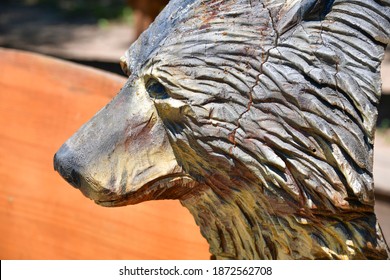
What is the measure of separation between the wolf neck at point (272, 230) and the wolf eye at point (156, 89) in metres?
0.12

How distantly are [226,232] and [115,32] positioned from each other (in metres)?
3.93

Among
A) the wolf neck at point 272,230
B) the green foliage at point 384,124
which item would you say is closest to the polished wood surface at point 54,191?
the wolf neck at point 272,230

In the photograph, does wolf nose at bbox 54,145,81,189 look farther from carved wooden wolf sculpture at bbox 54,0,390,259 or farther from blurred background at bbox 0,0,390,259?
blurred background at bbox 0,0,390,259

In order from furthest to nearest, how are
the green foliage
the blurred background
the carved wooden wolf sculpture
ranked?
the green foliage, the blurred background, the carved wooden wolf sculpture

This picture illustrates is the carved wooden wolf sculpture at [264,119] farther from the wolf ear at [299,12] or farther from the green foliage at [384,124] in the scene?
the green foliage at [384,124]

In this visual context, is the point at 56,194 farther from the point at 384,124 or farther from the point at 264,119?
the point at 384,124

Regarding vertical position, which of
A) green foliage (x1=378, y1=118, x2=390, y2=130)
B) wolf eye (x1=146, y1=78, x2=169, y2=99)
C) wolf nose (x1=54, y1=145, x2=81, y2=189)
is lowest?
green foliage (x1=378, y1=118, x2=390, y2=130)

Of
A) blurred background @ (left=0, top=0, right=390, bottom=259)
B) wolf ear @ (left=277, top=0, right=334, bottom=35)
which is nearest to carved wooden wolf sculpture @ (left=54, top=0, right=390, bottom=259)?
wolf ear @ (left=277, top=0, right=334, bottom=35)

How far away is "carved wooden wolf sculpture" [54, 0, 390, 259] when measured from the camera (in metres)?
0.77

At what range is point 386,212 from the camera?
7.23ft

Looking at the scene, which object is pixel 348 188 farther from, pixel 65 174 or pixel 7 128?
pixel 7 128

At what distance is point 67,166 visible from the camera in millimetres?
863

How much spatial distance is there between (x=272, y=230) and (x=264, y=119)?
0.46 ft

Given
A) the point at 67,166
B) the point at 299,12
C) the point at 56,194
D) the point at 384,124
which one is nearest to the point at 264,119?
the point at 299,12
